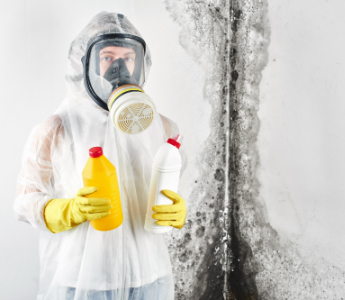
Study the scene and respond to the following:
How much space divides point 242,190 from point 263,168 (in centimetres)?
22

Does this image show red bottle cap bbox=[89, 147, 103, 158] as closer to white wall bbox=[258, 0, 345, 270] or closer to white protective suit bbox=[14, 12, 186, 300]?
white protective suit bbox=[14, 12, 186, 300]

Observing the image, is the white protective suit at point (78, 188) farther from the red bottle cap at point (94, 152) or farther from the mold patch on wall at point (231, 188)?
the mold patch on wall at point (231, 188)

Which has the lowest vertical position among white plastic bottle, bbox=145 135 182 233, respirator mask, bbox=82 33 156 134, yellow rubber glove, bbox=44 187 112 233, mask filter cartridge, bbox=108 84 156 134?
yellow rubber glove, bbox=44 187 112 233

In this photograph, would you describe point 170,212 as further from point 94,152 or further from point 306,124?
point 306,124

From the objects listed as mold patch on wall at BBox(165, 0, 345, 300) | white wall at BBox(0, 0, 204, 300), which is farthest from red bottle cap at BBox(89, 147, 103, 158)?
mold patch on wall at BBox(165, 0, 345, 300)

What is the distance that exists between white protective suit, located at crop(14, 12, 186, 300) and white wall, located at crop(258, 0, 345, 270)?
717mm

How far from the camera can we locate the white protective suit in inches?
36.9

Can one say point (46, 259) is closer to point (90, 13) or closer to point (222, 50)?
point (90, 13)

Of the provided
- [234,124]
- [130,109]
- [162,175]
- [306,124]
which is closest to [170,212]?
[162,175]

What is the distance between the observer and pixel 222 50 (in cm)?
161

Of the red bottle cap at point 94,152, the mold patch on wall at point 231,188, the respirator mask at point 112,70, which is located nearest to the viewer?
the red bottle cap at point 94,152

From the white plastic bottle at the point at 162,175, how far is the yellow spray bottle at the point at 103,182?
0.38 feet

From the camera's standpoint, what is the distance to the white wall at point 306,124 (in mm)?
1169

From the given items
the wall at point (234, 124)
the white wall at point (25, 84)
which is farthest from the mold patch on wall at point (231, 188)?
the white wall at point (25, 84)
